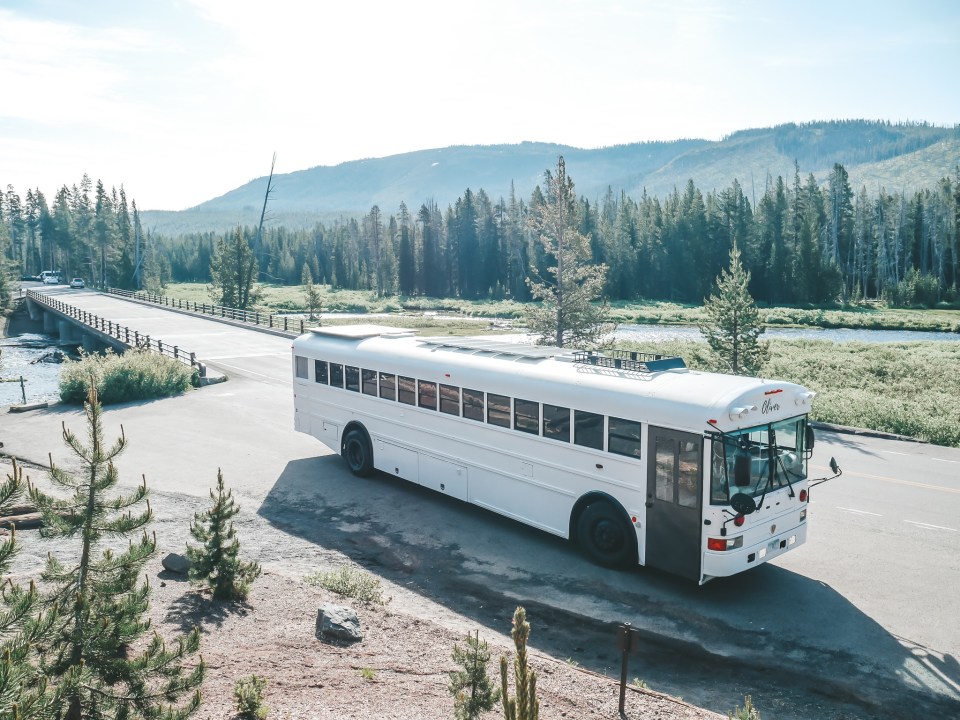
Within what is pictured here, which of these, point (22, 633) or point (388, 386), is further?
point (388, 386)

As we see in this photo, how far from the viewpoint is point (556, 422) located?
11570 millimetres

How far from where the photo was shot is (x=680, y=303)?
10144 cm

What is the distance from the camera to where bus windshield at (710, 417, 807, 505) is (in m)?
9.48

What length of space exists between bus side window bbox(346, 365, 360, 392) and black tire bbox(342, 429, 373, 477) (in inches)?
36.7

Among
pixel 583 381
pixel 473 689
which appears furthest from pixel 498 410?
pixel 473 689

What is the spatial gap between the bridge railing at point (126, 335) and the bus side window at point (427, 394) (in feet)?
56.3

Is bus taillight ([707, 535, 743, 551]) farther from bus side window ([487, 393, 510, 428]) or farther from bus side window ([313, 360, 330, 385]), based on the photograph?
bus side window ([313, 360, 330, 385])

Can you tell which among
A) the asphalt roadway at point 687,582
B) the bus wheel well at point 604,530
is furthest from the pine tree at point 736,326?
the bus wheel well at point 604,530

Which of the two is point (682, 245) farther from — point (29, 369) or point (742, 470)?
point (742, 470)

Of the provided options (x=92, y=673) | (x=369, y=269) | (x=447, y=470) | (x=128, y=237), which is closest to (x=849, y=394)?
(x=447, y=470)

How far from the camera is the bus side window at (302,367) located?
17.4 meters

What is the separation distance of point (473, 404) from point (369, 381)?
3318mm

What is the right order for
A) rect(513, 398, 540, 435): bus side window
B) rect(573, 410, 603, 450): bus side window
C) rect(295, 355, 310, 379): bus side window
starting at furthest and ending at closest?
rect(295, 355, 310, 379): bus side window, rect(513, 398, 540, 435): bus side window, rect(573, 410, 603, 450): bus side window

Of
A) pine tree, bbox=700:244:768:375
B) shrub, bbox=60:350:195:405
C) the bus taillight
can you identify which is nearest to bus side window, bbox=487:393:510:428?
the bus taillight
